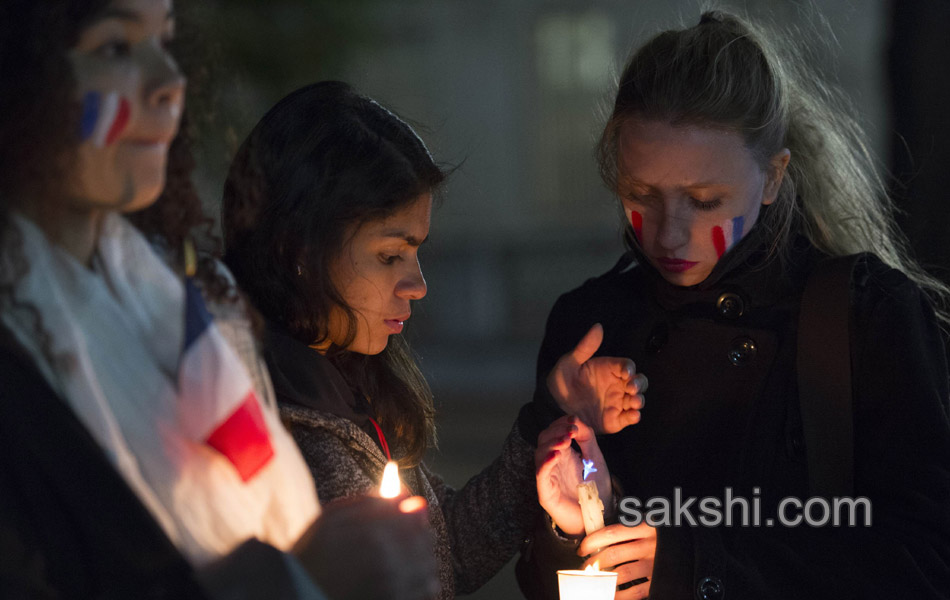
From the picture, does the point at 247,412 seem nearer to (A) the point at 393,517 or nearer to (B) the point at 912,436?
(A) the point at 393,517

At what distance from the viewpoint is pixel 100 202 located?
2.91 ft

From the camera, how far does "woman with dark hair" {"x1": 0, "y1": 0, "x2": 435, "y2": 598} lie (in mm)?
856

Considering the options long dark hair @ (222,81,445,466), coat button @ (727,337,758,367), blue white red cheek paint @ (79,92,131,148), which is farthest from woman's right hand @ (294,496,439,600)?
coat button @ (727,337,758,367)

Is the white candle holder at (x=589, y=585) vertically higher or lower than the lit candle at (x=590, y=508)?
lower

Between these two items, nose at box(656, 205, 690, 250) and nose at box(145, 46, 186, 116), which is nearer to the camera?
nose at box(145, 46, 186, 116)

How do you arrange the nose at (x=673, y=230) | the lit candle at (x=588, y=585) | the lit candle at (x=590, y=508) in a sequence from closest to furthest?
the lit candle at (x=588, y=585) → the lit candle at (x=590, y=508) → the nose at (x=673, y=230)

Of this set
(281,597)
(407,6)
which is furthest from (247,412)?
(407,6)

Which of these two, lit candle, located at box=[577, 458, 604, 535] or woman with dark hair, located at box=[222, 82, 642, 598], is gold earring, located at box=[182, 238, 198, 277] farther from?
lit candle, located at box=[577, 458, 604, 535]

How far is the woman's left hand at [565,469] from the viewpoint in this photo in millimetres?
1841

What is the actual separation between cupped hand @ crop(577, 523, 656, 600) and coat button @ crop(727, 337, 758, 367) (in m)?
0.43

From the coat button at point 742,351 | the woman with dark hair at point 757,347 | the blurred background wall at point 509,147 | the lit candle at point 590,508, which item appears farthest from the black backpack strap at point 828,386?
the blurred background wall at point 509,147

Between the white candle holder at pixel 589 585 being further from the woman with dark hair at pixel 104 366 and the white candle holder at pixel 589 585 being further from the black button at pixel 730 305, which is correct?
the black button at pixel 730 305

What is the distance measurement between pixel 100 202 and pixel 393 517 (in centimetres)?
44

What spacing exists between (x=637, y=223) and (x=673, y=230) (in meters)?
0.12
